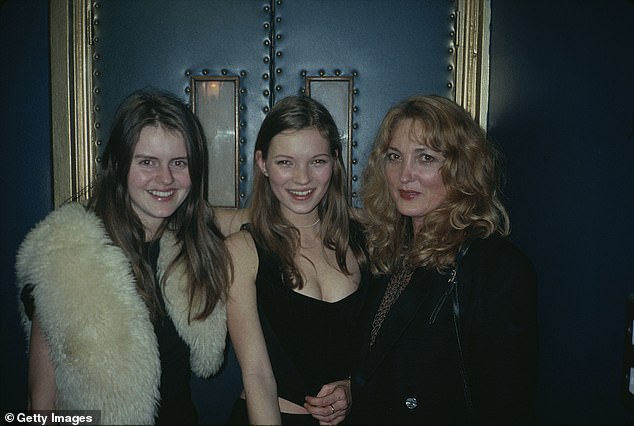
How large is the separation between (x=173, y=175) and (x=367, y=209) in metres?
0.95

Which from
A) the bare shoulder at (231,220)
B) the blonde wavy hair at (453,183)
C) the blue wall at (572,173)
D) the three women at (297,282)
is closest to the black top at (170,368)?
the three women at (297,282)

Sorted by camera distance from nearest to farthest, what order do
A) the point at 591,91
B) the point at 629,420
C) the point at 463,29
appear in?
the point at 629,420, the point at 591,91, the point at 463,29

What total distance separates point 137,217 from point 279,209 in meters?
0.67

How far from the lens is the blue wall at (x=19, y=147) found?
8.32 feet

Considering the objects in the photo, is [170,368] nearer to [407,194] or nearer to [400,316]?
[400,316]

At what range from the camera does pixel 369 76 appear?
2.60 metres

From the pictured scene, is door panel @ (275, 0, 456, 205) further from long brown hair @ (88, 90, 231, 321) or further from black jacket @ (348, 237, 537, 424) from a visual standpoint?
black jacket @ (348, 237, 537, 424)

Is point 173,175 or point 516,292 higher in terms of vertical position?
point 173,175

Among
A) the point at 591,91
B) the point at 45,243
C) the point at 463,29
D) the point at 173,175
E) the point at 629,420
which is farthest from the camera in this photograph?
Answer: the point at 463,29

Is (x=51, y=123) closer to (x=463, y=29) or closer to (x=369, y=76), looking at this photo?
(x=369, y=76)

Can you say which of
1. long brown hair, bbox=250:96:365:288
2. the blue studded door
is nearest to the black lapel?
long brown hair, bbox=250:96:365:288

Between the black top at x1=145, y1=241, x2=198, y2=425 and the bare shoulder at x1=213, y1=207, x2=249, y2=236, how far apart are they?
425 mm

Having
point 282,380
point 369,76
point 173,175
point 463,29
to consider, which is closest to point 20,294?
point 173,175

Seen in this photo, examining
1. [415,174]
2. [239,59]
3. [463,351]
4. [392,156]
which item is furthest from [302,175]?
[239,59]
